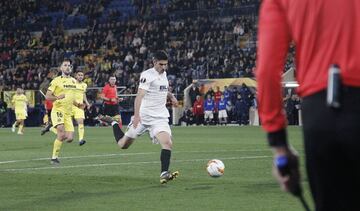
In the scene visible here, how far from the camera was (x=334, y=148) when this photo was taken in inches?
158

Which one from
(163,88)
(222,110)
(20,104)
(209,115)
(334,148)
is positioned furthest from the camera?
(209,115)

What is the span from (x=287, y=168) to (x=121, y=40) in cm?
5154

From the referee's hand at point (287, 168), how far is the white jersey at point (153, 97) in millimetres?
11210

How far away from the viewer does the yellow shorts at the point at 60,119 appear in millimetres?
20594

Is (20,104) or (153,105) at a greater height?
(153,105)

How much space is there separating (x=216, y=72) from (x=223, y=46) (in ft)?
7.57

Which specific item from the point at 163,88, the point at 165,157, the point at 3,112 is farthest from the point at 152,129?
the point at 3,112

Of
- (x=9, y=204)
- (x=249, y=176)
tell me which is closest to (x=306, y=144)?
(x=9, y=204)

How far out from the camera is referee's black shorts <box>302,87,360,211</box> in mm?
3971

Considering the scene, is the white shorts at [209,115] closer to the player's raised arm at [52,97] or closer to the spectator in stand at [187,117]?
the spectator in stand at [187,117]

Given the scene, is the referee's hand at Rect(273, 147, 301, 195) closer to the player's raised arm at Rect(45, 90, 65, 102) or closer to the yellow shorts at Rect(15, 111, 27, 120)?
the player's raised arm at Rect(45, 90, 65, 102)

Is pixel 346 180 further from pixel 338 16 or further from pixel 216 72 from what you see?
pixel 216 72

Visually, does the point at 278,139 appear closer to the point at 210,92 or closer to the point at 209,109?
the point at 210,92

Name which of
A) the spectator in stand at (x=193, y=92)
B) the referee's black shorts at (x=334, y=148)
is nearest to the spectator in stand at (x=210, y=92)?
the spectator in stand at (x=193, y=92)
